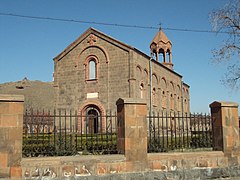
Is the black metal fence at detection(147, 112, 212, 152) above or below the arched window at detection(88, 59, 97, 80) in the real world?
below

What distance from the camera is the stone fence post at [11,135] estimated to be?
747 cm

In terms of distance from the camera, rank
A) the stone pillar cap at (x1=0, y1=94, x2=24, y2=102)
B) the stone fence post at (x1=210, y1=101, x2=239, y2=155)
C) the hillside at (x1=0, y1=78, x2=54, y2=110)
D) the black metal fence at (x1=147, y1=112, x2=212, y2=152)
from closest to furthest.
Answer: the stone pillar cap at (x1=0, y1=94, x2=24, y2=102) < the black metal fence at (x1=147, y1=112, x2=212, y2=152) < the stone fence post at (x1=210, y1=101, x2=239, y2=155) < the hillside at (x1=0, y1=78, x2=54, y2=110)

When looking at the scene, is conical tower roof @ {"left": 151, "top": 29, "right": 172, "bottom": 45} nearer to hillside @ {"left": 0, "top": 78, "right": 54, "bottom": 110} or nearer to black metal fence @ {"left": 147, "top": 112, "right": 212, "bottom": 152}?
hillside @ {"left": 0, "top": 78, "right": 54, "bottom": 110}

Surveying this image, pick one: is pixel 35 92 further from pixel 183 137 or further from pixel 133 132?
pixel 133 132

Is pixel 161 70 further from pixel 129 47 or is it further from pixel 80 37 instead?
pixel 80 37

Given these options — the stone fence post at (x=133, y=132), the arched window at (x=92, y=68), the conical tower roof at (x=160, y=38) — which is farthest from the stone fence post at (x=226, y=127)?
the conical tower roof at (x=160, y=38)

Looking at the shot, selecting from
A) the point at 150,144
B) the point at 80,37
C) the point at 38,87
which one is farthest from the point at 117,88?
the point at 38,87

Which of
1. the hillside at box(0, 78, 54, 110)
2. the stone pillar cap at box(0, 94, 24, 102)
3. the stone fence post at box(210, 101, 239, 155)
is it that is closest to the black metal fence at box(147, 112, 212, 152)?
the stone fence post at box(210, 101, 239, 155)

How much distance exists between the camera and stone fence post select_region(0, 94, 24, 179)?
7.47m

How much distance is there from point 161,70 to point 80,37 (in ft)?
28.8

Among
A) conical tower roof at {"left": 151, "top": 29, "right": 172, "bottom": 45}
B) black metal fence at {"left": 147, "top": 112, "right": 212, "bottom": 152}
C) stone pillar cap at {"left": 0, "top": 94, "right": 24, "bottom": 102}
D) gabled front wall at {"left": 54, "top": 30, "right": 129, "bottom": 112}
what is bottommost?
black metal fence at {"left": 147, "top": 112, "right": 212, "bottom": 152}

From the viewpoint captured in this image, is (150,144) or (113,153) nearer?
(113,153)

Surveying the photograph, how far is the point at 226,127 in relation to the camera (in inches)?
390

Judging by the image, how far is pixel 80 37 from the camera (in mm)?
25703
